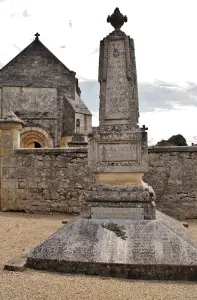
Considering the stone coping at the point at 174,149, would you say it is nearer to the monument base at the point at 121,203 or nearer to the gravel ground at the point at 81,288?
the monument base at the point at 121,203

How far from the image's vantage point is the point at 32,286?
357cm

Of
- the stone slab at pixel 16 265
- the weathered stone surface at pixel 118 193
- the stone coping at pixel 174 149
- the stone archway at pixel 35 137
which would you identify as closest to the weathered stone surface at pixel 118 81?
the weathered stone surface at pixel 118 193

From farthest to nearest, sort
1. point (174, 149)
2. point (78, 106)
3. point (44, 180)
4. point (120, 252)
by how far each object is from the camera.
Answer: point (78, 106) < point (44, 180) < point (174, 149) < point (120, 252)

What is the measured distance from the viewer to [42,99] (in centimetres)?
2483

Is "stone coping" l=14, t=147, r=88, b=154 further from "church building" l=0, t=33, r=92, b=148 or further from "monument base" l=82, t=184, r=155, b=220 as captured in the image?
"church building" l=0, t=33, r=92, b=148

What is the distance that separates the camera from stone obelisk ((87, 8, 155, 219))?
4.76 meters

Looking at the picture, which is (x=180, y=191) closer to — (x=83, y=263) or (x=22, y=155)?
(x=22, y=155)

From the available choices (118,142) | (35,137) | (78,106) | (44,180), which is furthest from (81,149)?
(78,106)

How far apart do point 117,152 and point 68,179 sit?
5.08m

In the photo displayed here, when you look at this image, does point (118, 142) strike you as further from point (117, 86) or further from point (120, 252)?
point (120, 252)

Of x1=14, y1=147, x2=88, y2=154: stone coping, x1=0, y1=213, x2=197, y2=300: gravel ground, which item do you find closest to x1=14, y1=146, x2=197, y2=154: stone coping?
x1=14, y1=147, x2=88, y2=154: stone coping

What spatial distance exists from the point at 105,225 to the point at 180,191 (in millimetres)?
5321

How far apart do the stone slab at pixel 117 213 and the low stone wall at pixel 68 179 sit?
16.1 feet

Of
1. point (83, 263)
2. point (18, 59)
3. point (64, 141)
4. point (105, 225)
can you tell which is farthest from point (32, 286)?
point (18, 59)
